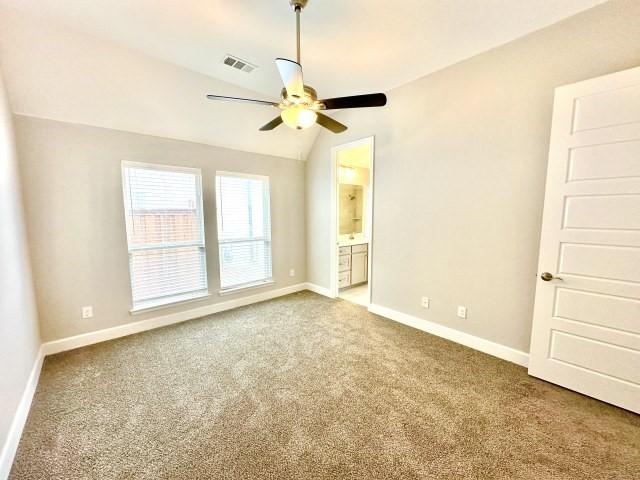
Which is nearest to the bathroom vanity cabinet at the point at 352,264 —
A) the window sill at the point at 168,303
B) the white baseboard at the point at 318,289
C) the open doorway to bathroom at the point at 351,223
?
the open doorway to bathroom at the point at 351,223

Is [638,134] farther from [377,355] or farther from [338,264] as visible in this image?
[338,264]

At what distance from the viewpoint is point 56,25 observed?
2.03 meters

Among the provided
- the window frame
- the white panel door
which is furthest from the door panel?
the window frame

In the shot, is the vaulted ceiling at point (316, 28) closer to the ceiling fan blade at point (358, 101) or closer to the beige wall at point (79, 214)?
the ceiling fan blade at point (358, 101)

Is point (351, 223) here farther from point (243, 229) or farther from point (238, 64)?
point (238, 64)

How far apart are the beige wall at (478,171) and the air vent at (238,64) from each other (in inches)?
59.0

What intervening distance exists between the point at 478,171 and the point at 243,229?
314cm

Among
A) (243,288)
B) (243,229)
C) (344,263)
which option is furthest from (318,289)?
(243,229)

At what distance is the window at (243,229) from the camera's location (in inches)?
148

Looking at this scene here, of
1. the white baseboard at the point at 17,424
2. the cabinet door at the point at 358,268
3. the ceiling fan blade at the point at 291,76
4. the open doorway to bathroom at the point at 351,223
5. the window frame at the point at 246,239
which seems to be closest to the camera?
the white baseboard at the point at 17,424

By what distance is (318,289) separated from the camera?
459 centimetres

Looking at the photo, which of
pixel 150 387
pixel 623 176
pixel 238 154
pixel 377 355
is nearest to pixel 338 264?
pixel 377 355

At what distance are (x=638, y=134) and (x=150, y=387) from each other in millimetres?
4008


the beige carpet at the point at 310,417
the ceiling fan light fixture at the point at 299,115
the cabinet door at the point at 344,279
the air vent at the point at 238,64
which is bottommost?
the beige carpet at the point at 310,417
